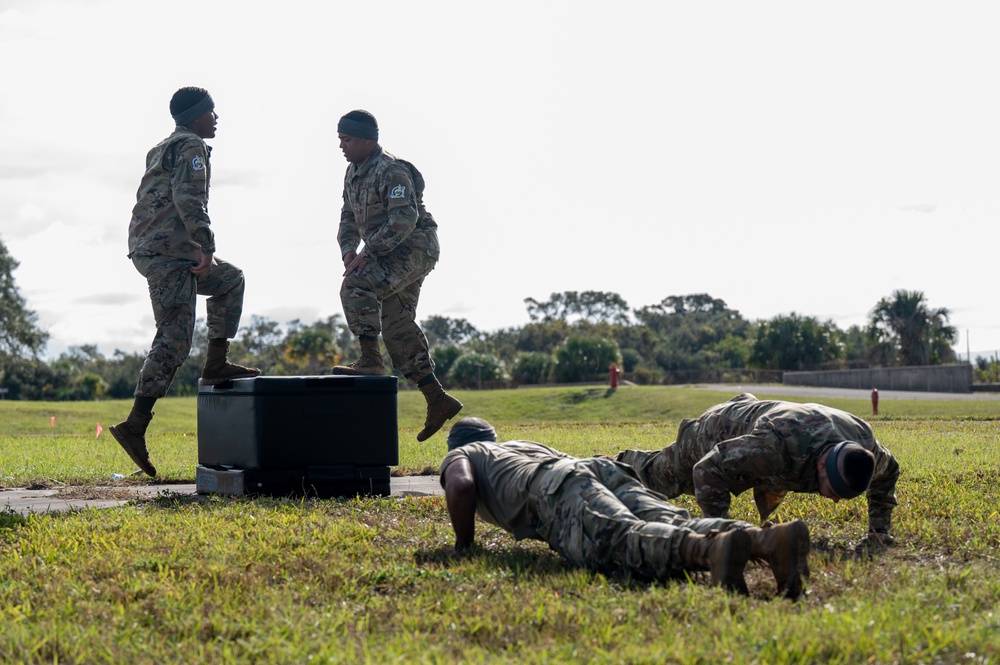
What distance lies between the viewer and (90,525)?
5.14m

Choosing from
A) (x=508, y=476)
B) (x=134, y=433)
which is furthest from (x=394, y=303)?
(x=508, y=476)

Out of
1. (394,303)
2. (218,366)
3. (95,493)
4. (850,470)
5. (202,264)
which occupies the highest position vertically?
(202,264)

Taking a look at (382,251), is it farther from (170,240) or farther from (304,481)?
(304,481)

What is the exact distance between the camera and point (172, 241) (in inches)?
273

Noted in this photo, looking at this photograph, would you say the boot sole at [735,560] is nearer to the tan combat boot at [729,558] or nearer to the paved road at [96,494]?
the tan combat boot at [729,558]

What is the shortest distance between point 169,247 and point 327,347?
2553 inches

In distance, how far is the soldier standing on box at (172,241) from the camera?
6863 millimetres

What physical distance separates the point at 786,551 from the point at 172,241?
475 cm

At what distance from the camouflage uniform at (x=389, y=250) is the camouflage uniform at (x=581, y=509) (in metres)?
2.70

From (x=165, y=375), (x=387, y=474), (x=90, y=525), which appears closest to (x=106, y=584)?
(x=90, y=525)

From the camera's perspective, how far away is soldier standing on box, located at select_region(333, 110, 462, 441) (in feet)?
24.2

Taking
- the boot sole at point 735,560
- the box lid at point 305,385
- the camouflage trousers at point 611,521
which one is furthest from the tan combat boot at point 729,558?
the box lid at point 305,385

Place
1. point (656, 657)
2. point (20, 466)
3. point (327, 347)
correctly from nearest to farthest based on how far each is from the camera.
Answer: point (656, 657) → point (20, 466) → point (327, 347)

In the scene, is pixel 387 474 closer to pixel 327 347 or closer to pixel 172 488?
pixel 172 488
